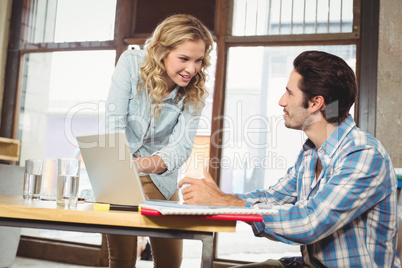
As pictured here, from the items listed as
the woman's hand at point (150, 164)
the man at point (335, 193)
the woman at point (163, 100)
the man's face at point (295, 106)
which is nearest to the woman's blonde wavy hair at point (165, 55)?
the woman at point (163, 100)

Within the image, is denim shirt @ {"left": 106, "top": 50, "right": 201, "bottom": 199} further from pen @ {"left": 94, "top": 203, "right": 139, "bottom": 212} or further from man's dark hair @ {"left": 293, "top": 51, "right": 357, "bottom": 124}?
man's dark hair @ {"left": 293, "top": 51, "right": 357, "bottom": 124}

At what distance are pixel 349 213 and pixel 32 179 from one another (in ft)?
3.35

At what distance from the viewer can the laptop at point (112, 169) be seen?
1.25 m

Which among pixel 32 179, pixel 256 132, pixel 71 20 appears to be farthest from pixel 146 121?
pixel 71 20

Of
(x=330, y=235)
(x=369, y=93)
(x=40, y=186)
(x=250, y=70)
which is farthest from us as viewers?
(x=250, y=70)

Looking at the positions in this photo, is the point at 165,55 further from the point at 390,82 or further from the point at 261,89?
the point at 390,82

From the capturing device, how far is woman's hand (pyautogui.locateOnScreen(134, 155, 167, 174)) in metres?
1.69

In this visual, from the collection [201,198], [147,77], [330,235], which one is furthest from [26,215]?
[147,77]

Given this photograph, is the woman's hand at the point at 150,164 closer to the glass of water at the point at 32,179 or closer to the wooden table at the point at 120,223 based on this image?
the glass of water at the point at 32,179

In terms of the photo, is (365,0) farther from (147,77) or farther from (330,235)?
(330,235)

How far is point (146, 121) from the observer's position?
197 cm

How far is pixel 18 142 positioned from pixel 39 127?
37cm

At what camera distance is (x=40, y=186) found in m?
1.57

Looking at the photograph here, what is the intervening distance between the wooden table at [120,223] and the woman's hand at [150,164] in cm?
58
